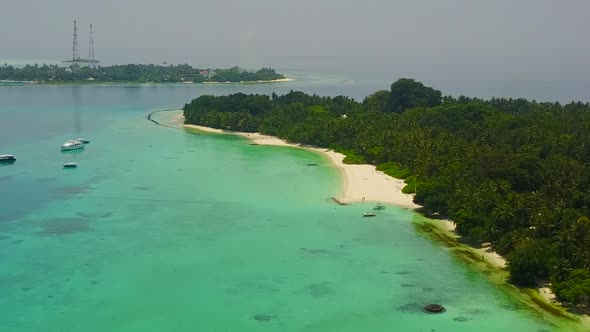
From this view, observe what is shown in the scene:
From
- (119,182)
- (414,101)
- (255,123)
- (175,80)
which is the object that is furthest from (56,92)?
(119,182)

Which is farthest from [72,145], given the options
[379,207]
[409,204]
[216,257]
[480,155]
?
[480,155]

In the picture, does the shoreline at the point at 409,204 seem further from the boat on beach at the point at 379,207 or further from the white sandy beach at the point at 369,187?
the boat on beach at the point at 379,207

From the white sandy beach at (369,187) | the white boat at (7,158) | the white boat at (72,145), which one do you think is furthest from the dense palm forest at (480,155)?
the white boat at (7,158)

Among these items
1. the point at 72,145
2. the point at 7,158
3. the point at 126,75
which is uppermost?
the point at 126,75

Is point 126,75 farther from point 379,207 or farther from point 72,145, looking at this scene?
point 379,207

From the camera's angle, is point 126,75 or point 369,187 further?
point 126,75

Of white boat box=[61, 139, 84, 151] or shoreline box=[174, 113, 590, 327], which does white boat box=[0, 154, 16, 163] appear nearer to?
white boat box=[61, 139, 84, 151]
